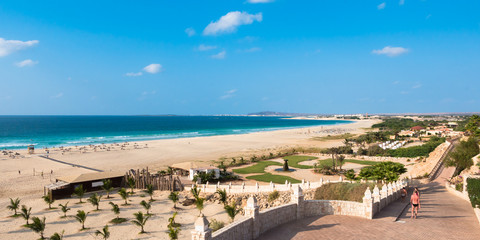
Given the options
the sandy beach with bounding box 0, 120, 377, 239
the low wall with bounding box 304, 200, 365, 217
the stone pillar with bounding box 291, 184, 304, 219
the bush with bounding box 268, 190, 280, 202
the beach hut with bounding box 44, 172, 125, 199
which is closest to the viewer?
the stone pillar with bounding box 291, 184, 304, 219

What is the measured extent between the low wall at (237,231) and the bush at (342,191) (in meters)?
11.4

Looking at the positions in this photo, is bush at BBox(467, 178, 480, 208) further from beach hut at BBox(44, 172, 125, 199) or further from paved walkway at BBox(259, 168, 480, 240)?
beach hut at BBox(44, 172, 125, 199)

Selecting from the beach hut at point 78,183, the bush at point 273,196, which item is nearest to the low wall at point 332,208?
the bush at point 273,196

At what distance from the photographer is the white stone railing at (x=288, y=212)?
30.2 ft

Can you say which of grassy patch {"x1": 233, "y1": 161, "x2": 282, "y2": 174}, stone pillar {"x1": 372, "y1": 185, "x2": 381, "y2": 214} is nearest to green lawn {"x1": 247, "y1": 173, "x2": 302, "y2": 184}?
grassy patch {"x1": 233, "y1": 161, "x2": 282, "y2": 174}

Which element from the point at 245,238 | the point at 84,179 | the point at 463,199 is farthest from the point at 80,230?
the point at 463,199

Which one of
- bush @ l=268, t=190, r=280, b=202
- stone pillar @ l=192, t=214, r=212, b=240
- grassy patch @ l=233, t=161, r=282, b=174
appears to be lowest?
bush @ l=268, t=190, r=280, b=202

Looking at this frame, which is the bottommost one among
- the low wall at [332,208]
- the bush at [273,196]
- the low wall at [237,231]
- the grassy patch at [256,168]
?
the bush at [273,196]

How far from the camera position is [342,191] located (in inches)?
821

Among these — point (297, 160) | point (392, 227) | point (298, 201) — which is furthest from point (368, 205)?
point (297, 160)

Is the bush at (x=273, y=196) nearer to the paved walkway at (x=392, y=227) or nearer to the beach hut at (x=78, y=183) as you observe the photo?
the paved walkway at (x=392, y=227)

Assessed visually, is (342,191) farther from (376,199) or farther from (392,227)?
(392,227)

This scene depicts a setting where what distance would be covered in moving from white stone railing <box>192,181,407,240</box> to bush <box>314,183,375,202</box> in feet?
12.6

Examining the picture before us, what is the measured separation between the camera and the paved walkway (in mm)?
10773
